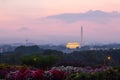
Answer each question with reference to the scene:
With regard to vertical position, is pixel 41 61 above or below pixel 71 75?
below

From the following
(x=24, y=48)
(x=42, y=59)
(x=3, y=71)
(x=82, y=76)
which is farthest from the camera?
(x=24, y=48)

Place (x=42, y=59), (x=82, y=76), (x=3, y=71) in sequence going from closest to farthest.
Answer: (x=82, y=76)
(x=3, y=71)
(x=42, y=59)

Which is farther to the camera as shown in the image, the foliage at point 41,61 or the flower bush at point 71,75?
the foliage at point 41,61

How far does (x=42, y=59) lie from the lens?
90.5 feet

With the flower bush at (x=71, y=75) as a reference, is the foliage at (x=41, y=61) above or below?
below

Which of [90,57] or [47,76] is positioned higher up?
[47,76]

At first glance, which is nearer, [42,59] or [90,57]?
[42,59]

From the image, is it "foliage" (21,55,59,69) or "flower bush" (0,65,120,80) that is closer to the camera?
"flower bush" (0,65,120,80)

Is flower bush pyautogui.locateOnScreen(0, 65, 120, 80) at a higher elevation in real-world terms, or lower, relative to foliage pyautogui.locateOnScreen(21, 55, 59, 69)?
higher

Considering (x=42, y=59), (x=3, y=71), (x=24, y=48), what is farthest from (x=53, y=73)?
(x=24, y=48)

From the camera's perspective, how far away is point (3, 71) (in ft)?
73.9

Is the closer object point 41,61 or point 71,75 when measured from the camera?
point 71,75

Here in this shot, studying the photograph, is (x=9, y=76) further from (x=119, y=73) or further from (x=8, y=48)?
(x=8, y=48)

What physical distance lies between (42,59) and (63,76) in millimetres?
11068
